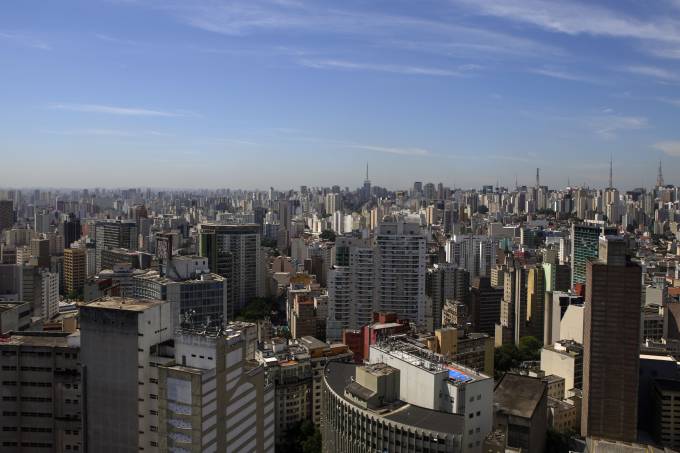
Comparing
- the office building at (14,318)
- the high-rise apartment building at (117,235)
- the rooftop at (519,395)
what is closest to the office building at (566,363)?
the rooftop at (519,395)

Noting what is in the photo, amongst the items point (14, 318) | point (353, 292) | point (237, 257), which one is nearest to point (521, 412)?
point (14, 318)

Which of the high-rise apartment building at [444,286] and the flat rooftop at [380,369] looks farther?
the high-rise apartment building at [444,286]

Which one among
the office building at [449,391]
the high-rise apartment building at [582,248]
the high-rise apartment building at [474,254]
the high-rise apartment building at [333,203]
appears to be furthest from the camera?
the high-rise apartment building at [333,203]

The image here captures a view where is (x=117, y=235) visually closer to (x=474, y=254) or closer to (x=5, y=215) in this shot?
(x=5, y=215)

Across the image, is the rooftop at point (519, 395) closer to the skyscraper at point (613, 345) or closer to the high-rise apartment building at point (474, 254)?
the skyscraper at point (613, 345)

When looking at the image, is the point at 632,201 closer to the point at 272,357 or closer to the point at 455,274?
the point at 455,274

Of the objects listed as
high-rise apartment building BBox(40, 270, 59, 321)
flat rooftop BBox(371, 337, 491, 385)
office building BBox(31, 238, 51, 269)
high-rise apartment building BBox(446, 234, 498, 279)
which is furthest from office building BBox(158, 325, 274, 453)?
high-rise apartment building BBox(446, 234, 498, 279)
